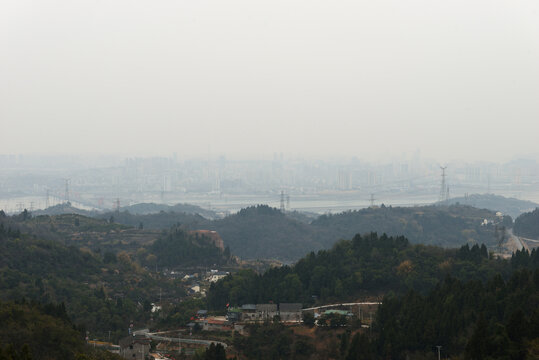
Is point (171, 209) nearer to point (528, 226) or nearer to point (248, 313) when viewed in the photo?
point (528, 226)

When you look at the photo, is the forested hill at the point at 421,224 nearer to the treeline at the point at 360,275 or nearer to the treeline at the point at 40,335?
the treeline at the point at 360,275

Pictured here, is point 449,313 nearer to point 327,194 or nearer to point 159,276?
point 159,276

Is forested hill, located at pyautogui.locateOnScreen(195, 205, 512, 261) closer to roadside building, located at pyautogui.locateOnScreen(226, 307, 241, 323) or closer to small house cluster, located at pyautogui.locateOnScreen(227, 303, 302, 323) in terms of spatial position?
roadside building, located at pyautogui.locateOnScreen(226, 307, 241, 323)

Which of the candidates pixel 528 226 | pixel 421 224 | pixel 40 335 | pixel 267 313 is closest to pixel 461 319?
pixel 267 313

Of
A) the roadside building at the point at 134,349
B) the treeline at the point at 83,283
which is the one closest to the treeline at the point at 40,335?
the roadside building at the point at 134,349

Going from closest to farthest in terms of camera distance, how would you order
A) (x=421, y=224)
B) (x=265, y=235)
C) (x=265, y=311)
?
1. (x=265, y=311)
2. (x=265, y=235)
3. (x=421, y=224)

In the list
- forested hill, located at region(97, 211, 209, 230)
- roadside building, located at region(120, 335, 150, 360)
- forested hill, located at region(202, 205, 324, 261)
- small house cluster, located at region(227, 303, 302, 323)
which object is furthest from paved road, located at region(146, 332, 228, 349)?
forested hill, located at region(97, 211, 209, 230)
